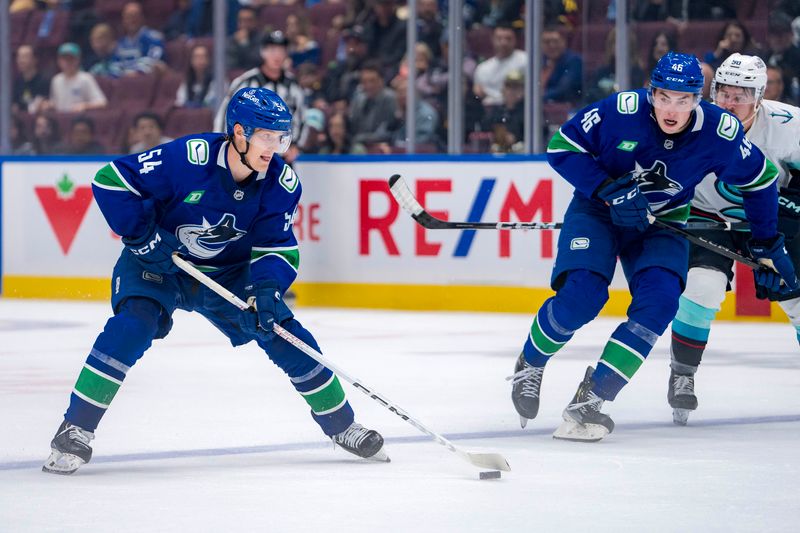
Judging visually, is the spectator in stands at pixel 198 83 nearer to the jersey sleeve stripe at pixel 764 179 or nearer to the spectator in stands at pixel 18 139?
the spectator in stands at pixel 18 139

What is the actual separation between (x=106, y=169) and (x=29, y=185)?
609 centimetres

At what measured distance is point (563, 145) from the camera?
14.9ft

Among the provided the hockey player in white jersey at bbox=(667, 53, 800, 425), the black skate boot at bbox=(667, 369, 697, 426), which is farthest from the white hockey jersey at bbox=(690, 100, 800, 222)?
the black skate boot at bbox=(667, 369, 697, 426)

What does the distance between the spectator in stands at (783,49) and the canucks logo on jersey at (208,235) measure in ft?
15.3

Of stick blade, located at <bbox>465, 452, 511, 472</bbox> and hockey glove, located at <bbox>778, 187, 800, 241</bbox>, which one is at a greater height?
hockey glove, located at <bbox>778, 187, 800, 241</bbox>

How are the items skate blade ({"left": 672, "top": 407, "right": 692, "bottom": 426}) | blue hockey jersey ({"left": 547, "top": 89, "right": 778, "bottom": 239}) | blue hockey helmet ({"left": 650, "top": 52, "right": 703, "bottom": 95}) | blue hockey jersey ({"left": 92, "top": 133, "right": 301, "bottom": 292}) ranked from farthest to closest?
skate blade ({"left": 672, "top": 407, "right": 692, "bottom": 426})
blue hockey jersey ({"left": 547, "top": 89, "right": 778, "bottom": 239})
blue hockey helmet ({"left": 650, "top": 52, "right": 703, "bottom": 95})
blue hockey jersey ({"left": 92, "top": 133, "right": 301, "bottom": 292})

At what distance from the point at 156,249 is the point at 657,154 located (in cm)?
142

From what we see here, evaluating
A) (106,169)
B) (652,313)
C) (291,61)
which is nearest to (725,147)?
(652,313)

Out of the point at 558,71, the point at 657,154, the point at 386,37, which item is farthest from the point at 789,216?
the point at 386,37

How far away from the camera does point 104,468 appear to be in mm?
3854

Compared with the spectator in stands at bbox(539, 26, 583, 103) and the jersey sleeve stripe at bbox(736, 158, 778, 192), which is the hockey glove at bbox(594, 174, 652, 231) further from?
the spectator in stands at bbox(539, 26, 583, 103)

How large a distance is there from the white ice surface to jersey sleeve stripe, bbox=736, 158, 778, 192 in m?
0.68

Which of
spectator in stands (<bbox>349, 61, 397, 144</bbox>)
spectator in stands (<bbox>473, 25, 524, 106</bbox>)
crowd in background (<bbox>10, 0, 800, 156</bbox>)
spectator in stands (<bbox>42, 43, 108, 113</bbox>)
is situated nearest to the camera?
crowd in background (<bbox>10, 0, 800, 156</bbox>)

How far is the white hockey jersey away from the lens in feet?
16.0
